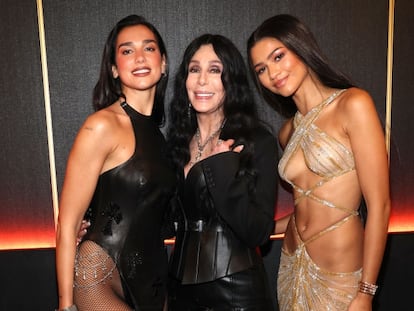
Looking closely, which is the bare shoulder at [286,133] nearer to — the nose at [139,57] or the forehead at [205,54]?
the forehead at [205,54]

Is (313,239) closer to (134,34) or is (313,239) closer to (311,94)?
(311,94)

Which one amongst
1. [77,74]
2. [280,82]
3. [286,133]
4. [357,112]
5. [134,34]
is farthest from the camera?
[77,74]

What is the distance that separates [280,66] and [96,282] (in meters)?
1.24

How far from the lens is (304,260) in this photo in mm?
1919

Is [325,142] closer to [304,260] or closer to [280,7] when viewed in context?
[304,260]

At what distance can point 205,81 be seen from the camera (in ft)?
6.91

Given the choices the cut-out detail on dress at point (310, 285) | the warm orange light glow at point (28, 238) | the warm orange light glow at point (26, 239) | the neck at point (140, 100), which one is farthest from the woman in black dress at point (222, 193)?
the warm orange light glow at point (26, 239)

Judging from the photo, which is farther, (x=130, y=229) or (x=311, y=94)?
(x=311, y=94)

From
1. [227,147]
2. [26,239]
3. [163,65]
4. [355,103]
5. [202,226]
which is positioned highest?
[163,65]

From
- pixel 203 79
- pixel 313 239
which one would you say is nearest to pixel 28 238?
pixel 203 79

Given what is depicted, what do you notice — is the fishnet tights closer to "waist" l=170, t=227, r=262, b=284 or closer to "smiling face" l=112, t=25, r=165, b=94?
"waist" l=170, t=227, r=262, b=284

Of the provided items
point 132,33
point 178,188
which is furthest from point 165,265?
A: point 132,33

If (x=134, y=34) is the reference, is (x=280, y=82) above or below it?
below

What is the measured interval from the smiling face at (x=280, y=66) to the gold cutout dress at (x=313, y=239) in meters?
0.16
